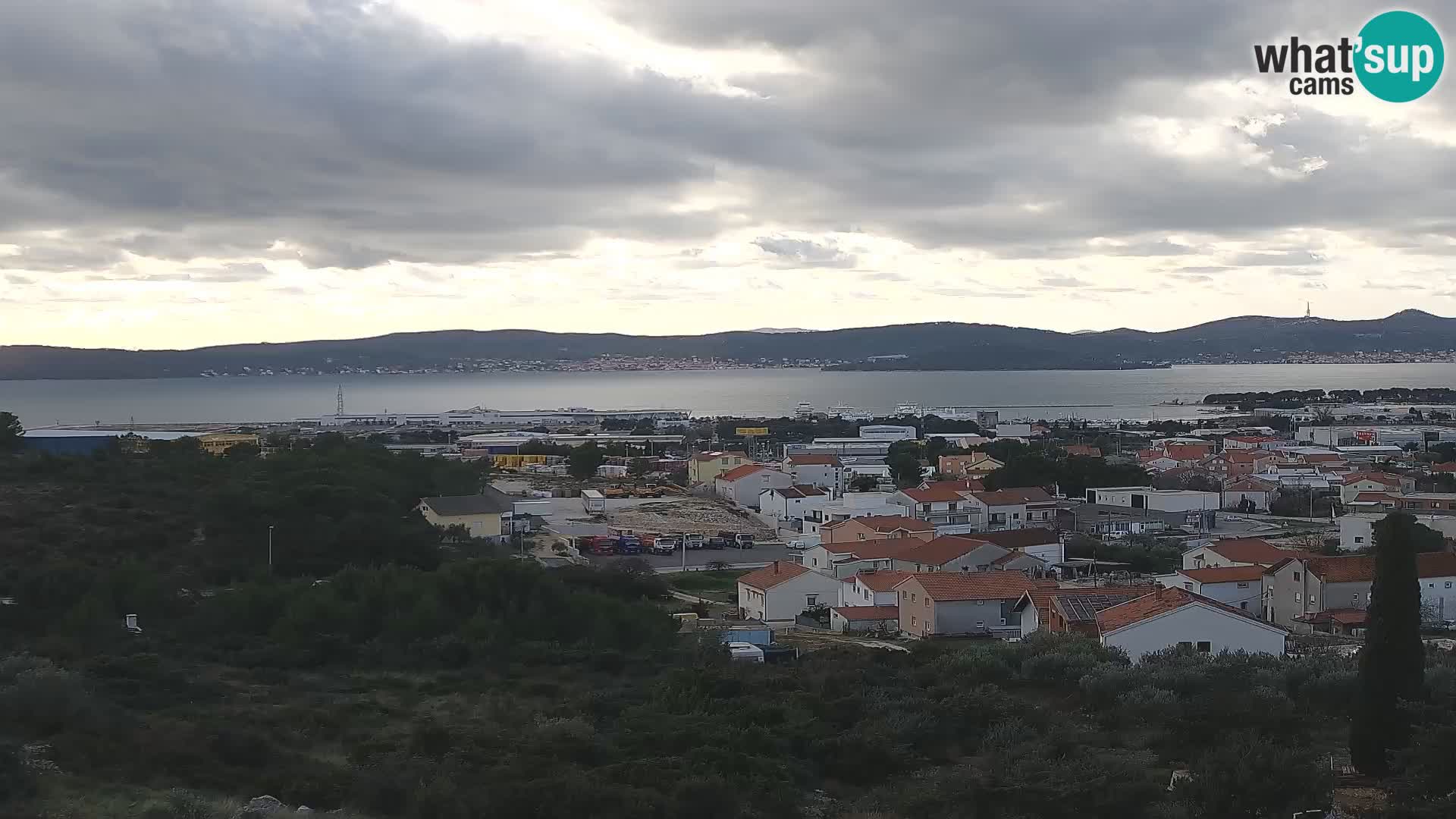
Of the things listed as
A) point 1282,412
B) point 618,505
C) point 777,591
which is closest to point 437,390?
point 1282,412

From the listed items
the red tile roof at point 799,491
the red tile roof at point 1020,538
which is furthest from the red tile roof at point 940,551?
the red tile roof at point 799,491

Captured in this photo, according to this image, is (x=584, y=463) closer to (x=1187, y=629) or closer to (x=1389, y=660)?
(x=1187, y=629)

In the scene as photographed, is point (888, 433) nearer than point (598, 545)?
No

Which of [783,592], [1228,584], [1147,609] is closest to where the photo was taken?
[1147,609]

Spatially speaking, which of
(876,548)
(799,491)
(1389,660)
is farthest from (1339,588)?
(799,491)

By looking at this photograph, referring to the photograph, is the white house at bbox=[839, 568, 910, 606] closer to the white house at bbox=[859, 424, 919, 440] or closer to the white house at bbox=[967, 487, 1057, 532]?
the white house at bbox=[967, 487, 1057, 532]

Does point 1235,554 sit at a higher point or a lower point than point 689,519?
higher

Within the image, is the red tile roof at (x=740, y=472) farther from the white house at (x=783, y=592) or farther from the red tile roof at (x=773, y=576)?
the white house at (x=783, y=592)

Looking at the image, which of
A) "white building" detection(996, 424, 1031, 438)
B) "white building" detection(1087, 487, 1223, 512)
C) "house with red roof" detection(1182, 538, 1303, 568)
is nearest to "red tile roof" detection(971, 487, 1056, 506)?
"white building" detection(1087, 487, 1223, 512)
